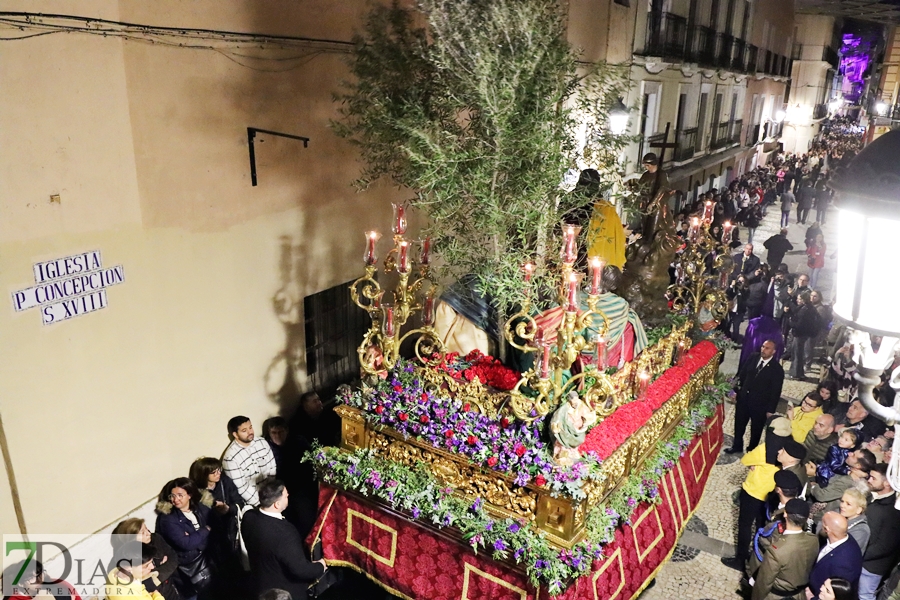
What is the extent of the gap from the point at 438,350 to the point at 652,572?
2.55 meters

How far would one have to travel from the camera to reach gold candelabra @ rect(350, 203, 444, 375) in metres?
4.68

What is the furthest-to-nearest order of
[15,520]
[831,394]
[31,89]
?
A: 1. [831,394]
2. [15,520]
3. [31,89]

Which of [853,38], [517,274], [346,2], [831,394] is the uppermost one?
[853,38]

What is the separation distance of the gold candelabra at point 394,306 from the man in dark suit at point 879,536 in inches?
132

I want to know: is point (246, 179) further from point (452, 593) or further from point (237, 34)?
point (452, 593)

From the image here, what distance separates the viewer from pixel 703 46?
17672mm

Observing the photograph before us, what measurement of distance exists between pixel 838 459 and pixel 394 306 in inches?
151

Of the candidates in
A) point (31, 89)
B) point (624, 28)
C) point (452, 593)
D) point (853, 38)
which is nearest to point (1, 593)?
point (452, 593)

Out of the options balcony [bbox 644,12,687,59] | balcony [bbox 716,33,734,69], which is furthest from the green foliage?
balcony [bbox 716,33,734,69]

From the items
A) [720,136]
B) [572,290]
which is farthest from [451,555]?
[720,136]

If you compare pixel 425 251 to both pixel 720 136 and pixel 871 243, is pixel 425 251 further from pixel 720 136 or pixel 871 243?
pixel 720 136

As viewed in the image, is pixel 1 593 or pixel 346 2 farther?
pixel 346 2

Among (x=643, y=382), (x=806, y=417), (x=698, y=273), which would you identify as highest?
(x=698, y=273)

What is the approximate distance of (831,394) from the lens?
6969 mm
